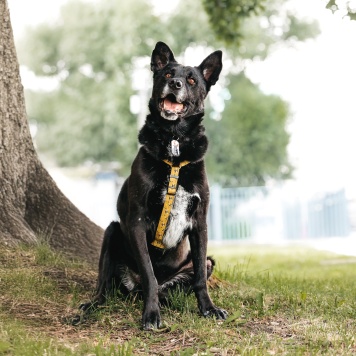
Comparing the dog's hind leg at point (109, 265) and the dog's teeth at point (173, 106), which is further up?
the dog's teeth at point (173, 106)

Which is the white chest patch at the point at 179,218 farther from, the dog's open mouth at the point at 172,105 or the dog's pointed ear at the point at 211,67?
the dog's pointed ear at the point at 211,67

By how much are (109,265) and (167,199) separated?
778mm

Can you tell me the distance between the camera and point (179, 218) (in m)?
4.43

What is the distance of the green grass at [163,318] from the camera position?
360cm

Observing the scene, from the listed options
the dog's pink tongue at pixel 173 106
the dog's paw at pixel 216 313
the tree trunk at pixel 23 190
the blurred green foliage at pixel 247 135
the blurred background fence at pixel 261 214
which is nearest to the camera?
the dog's paw at pixel 216 313

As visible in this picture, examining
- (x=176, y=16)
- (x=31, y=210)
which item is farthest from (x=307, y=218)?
(x=31, y=210)

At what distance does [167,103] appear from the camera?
4.53 m

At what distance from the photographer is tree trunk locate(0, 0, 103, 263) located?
573 centimetres

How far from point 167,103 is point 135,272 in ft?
4.38

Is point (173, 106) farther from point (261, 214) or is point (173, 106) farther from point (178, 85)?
point (261, 214)

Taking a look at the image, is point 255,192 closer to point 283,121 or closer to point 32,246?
point 283,121

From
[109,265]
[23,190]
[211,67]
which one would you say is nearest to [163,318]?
[109,265]

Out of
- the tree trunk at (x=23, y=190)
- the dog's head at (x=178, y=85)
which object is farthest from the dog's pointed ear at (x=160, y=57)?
the tree trunk at (x=23, y=190)

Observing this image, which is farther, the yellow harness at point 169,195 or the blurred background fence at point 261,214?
the blurred background fence at point 261,214
